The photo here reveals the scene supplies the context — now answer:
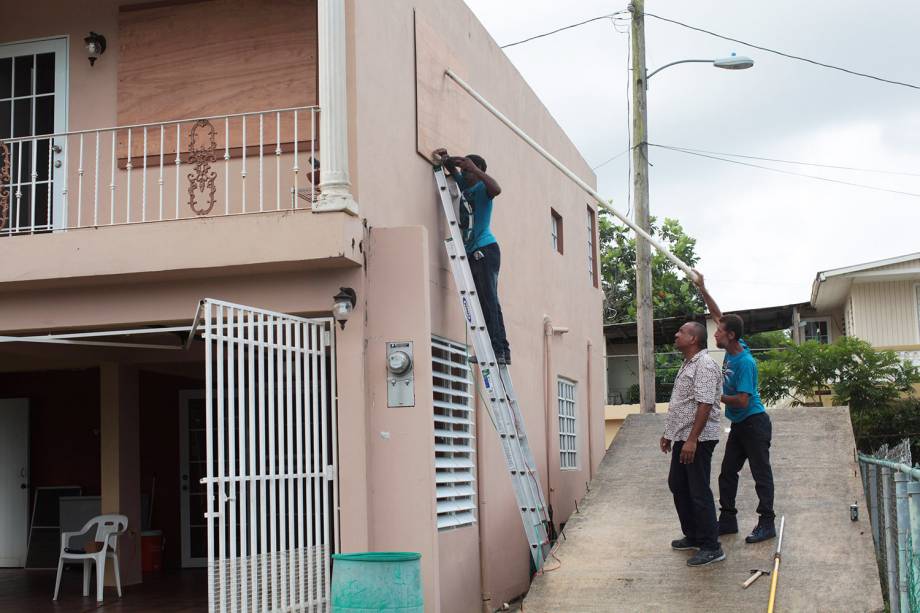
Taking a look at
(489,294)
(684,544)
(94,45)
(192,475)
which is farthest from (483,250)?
(192,475)

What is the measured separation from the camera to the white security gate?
683 cm

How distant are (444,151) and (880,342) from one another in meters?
17.8

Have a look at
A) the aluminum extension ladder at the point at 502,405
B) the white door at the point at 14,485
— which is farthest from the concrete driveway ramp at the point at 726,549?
the white door at the point at 14,485

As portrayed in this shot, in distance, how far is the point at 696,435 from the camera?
25.7 ft

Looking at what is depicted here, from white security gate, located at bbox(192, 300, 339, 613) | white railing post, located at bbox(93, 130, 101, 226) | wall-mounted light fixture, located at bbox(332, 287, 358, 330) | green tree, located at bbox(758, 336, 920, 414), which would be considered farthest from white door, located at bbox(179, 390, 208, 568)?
green tree, located at bbox(758, 336, 920, 414)

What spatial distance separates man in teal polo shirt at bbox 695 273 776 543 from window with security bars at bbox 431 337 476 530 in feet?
7.22

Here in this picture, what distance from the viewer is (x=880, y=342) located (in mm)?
24547

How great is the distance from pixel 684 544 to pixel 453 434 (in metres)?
2.12

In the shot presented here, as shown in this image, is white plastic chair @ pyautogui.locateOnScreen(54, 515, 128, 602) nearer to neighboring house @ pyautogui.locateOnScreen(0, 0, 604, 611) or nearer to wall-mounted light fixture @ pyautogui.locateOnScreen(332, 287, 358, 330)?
neighboring house @ pyautogui.locateOnScreen(0, 0, 604, 611)

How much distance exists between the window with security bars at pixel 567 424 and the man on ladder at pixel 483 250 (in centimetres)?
420

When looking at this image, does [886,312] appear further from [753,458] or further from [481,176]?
[481,176]

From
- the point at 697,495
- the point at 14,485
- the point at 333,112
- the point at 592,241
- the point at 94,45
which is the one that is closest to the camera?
the point at 333,112

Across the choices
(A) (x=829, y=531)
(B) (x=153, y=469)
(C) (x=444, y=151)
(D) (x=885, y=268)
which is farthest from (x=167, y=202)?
(D) (x=885, y=268)

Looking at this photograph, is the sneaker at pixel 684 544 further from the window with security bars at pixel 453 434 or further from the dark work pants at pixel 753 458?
the window with security bars at pixel 453 434
